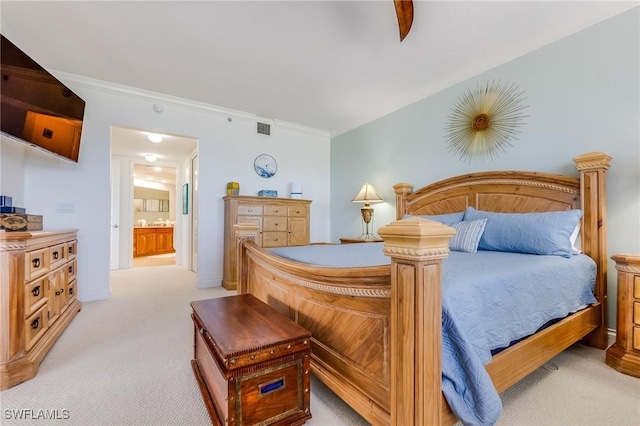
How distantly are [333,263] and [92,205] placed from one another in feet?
10.6

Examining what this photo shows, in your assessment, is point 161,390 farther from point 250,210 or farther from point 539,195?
point 539,195

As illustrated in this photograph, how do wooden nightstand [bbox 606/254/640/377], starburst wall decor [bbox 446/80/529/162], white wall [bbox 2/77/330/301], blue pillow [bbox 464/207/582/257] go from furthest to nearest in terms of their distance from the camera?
white wall [bbox 2/77/330/301], starburst wall decor [bbox 446/80/529/162], blue pillow [bbox 464/207/582/257], wooden nightstand [bbox 606/254/640/377]

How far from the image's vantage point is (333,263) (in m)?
1.63

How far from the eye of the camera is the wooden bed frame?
3.00 ft

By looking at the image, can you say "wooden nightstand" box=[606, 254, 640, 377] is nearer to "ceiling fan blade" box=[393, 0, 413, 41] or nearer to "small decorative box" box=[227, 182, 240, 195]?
"ceiling fan blade" box=[393, 0, 413, 41]

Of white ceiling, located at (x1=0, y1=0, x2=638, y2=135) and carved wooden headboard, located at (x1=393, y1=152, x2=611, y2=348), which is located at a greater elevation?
white ceiling, located at (x1=0, y1=0, x2=638, y2=135)

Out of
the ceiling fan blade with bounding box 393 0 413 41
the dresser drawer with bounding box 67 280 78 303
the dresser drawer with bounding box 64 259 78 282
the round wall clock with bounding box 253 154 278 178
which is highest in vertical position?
the ceiling fan blade with bounding box 393 0 413 41

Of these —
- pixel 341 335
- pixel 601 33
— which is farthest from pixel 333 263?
pixel 601 33

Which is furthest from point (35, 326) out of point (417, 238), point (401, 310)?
point (417, 238)

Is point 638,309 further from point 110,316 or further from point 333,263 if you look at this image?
point 110,316

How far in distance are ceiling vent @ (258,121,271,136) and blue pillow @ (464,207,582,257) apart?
3.41 m

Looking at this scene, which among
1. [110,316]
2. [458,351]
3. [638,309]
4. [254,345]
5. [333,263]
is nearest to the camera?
[458,351]

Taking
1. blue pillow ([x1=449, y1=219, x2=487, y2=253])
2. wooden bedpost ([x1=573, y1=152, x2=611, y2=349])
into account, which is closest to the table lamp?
blue pillow ([x1=449, y1=219, x2=487, y2=253])

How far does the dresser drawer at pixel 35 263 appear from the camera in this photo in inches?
70.6
